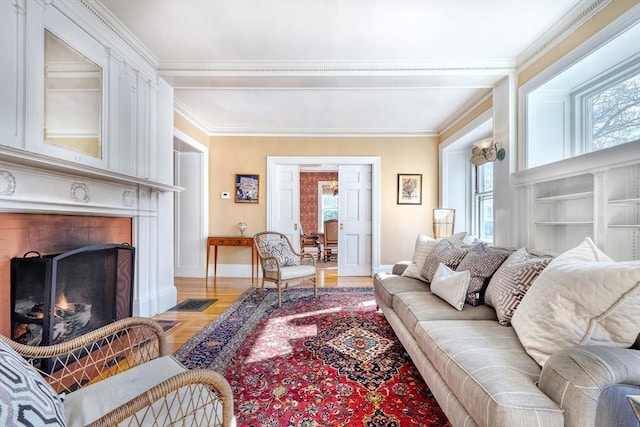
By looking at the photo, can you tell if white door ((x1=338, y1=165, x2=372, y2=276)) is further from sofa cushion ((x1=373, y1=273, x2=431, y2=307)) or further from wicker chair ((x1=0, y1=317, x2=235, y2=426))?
wicker chair ((x1=0, y1=317, x2=235, y2=426))

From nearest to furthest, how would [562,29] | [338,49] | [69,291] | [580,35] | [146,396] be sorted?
[146,396], [69,291], [580,35], [562,29], [338,49]

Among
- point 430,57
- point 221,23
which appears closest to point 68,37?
point 221,23

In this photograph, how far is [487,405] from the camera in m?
0.98

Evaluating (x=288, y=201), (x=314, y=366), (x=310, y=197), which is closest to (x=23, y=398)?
(x=314, y=366)

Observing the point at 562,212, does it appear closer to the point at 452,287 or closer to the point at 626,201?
the point at 626,201

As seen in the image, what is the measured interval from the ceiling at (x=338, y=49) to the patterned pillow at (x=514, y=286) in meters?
1.91

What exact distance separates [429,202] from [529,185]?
2.37 meters

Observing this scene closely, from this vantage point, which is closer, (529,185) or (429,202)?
(529,185)

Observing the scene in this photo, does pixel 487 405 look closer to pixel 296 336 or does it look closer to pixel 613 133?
pixel 296 336

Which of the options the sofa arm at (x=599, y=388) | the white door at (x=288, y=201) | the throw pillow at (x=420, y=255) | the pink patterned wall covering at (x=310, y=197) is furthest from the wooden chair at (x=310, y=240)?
the sofa arm at (x=599, y=388)

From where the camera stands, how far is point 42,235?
1976 mm

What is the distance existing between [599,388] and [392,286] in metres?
1.74

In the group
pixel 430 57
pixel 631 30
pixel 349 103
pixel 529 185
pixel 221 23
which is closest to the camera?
pixel 631 30

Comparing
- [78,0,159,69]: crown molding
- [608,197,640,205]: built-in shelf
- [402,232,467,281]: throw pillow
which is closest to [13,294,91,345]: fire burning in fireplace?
[78,0,159,69]: crown molding
